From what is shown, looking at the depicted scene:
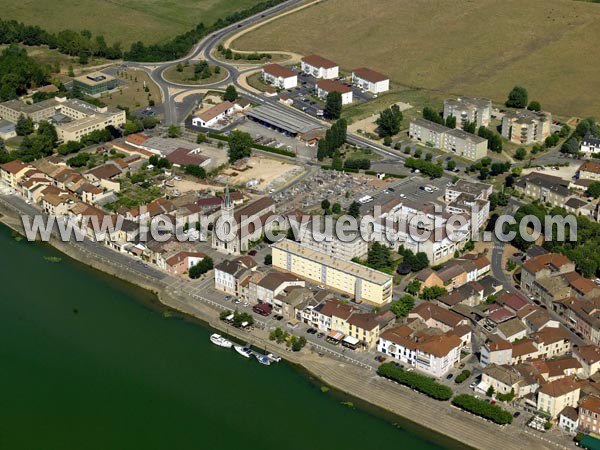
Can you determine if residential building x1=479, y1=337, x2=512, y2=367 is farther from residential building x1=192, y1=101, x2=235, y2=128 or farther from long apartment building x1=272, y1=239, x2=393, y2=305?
residential building x1=192, y1=101, x2=235, y2=128

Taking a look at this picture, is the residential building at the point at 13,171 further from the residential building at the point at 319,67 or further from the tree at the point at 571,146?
the tree at the point at 571,146

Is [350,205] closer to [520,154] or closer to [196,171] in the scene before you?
[196,171]

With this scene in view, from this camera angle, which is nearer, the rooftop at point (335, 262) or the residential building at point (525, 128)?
the rooftop at point (335, 262)

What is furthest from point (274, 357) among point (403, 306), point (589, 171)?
point (589, 171)

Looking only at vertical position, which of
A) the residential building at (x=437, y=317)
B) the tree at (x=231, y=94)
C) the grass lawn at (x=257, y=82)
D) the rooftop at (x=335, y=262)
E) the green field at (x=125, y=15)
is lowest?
the green field at (x=125, y=15)

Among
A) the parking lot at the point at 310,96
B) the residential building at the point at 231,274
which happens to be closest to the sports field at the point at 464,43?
the parking lot at the point at 310,96

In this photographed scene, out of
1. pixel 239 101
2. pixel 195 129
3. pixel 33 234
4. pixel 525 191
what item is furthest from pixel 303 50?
pixel 33 234

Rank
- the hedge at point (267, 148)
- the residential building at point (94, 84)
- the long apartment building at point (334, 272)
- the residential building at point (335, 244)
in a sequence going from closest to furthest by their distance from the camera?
the long apartment building at point (334, 272), the residential building at point (335, 244), the hedge at point (267, 148), the residential building at point (94, 84)

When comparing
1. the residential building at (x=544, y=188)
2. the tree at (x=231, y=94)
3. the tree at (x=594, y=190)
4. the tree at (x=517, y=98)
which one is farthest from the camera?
the tree at (x=231, y=94)
